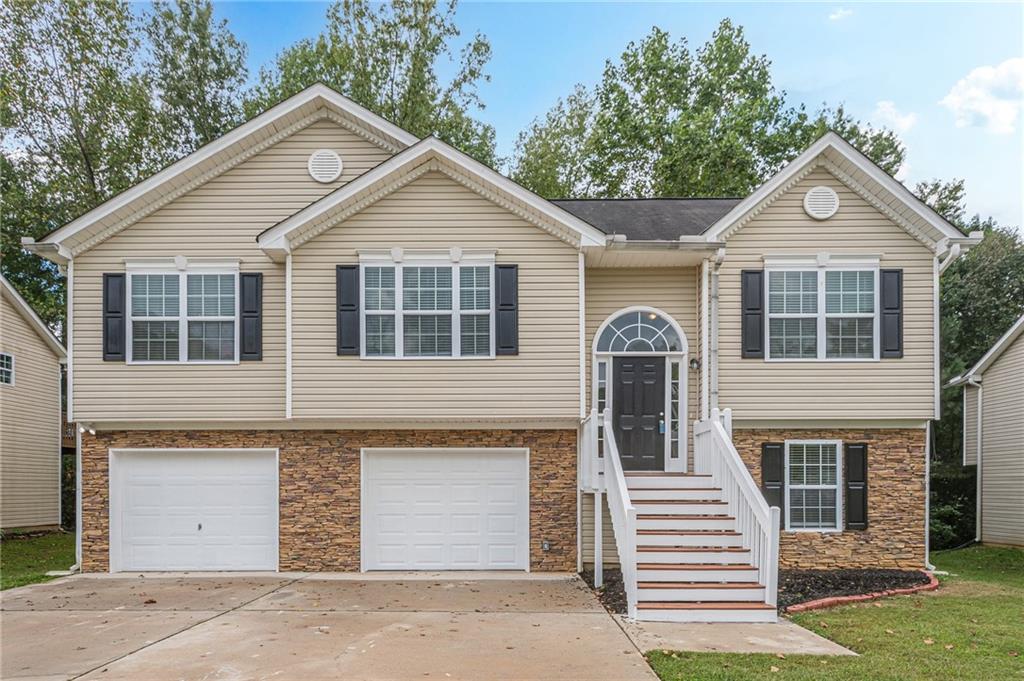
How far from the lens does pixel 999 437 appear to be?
16953mm

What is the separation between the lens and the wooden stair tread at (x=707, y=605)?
852cm

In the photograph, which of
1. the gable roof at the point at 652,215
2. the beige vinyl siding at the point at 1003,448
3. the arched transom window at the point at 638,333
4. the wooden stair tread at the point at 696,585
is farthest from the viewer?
the beige vinyl siding at the point at 1003,448

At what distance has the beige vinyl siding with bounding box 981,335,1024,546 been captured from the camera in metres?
16.2

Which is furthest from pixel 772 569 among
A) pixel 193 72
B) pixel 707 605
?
pixel 193 72

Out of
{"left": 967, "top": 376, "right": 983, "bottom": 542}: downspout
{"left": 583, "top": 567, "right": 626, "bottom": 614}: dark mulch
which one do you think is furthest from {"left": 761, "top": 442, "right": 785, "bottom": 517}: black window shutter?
{"left": 967, "top": 376, "right": 983, "bottom": 542}: downspout

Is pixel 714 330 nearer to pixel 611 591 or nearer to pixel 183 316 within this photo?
pixel 611 591

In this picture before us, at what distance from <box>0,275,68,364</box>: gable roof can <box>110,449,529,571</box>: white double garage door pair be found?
777cm

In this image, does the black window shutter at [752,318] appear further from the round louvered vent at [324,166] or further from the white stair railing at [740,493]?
the round louvered vent at [324,166]

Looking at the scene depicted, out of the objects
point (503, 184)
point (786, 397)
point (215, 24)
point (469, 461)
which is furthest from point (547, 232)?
point (215, 24)

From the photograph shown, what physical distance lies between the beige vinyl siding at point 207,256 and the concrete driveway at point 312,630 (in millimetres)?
2590

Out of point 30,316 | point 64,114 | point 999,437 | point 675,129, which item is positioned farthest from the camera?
point 675,129

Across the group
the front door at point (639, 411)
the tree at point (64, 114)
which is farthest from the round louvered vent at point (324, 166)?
the tree at point (64, 114)

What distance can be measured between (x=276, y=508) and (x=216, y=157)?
18.5 feet

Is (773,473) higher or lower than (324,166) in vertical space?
lower
